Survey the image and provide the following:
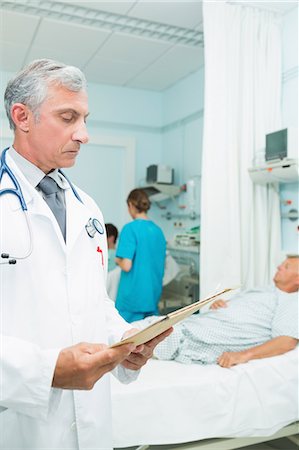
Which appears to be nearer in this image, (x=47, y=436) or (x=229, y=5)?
(x=47, y=436)

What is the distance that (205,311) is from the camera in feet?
8.79

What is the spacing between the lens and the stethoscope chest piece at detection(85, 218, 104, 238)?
1154 mm

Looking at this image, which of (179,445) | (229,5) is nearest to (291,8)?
(229,5)

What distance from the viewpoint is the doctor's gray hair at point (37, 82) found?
1041mm

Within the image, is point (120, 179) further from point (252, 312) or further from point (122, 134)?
point (252, 312)

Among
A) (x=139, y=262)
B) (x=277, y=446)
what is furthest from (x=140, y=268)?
(x=277, y=446)

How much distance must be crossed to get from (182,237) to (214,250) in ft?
3.06

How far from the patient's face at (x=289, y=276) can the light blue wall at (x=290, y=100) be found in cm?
33

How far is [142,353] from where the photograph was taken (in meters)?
1.06

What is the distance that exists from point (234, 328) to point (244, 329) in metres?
0.05

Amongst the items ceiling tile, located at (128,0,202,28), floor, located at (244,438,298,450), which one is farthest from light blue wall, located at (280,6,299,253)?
floor, located at (244,438,298,450)

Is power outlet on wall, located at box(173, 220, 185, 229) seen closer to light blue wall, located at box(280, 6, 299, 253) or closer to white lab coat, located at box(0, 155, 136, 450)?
light blue wall, located at box(280, 6, 299, 253)

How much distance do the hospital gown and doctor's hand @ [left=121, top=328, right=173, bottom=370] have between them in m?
1.09

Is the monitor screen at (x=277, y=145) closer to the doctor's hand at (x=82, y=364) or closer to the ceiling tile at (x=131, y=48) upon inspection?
the ceiling tile at (x=131, y=48)
